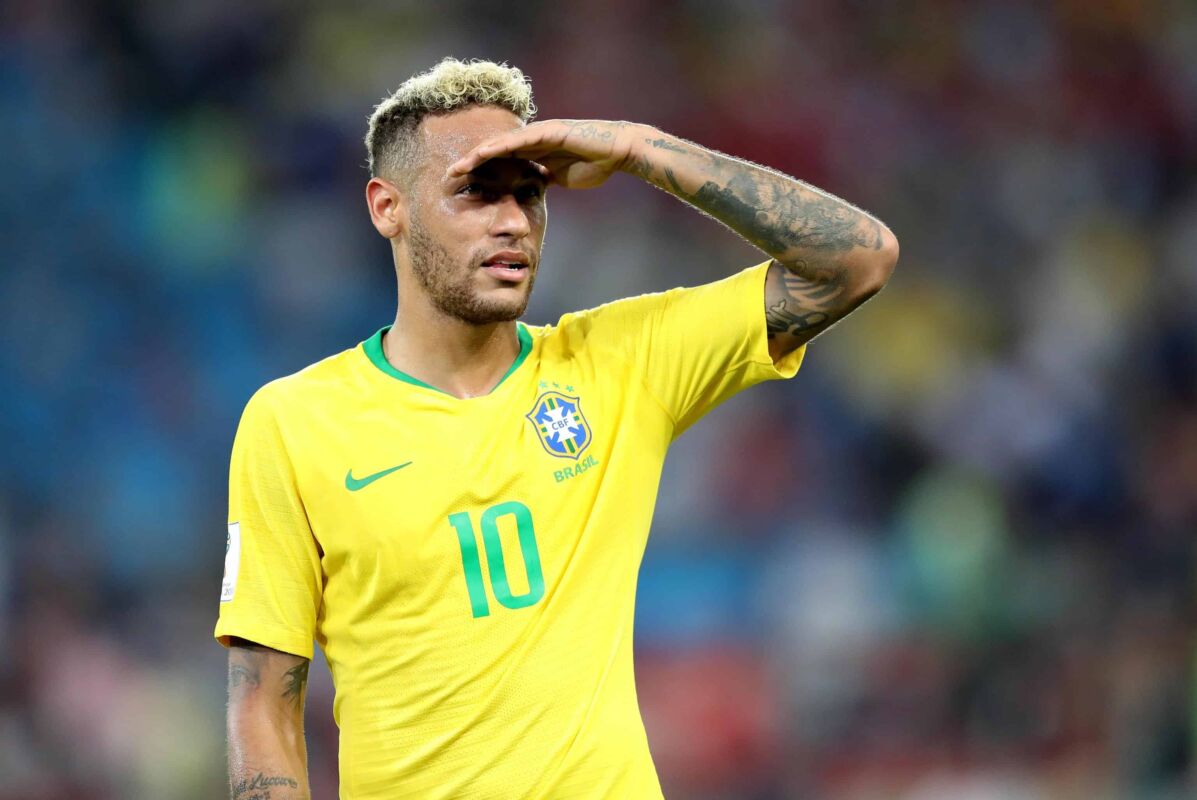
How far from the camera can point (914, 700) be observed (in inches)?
282

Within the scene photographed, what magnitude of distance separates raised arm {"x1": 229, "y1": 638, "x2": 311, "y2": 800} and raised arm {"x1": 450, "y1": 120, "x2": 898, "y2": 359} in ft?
3.85

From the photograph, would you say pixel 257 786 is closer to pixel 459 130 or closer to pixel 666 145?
pixel 459 130

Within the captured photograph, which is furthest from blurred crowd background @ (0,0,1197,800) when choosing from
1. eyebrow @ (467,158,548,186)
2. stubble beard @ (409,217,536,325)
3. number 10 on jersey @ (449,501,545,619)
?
eyebrow @ (467,158,548,186)

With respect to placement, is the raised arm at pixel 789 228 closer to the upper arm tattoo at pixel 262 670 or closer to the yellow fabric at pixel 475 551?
the yellow fabric at pixel 475 551

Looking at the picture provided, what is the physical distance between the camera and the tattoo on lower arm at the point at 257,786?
3020mm

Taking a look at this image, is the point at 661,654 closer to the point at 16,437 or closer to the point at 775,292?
the point at 16,437

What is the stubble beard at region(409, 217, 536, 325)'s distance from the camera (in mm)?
3230

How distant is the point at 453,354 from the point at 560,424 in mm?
315

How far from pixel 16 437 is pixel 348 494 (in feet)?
16.6

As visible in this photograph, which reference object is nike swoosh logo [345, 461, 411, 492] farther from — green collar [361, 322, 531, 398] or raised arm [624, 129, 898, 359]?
raised arm [624, 129, 898, 359]

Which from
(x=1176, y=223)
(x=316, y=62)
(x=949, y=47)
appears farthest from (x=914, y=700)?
(x=316, y=62)

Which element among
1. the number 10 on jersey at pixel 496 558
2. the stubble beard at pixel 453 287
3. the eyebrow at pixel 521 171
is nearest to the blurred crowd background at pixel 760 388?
the number 10 on jersey at pixel 496 558

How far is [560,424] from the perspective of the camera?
323cm

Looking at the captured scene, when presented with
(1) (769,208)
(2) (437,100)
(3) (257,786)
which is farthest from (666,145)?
(3) (257,786)
